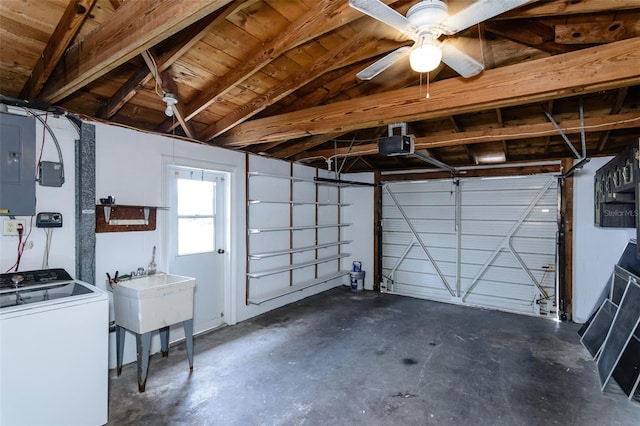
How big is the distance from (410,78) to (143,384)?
12.7ft

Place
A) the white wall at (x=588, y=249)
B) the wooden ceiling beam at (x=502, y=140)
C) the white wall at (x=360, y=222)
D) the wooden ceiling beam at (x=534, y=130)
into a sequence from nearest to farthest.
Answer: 1. the wooden ceiling beam at (x=534, y=130)
2. the wooden ceiling beam at (x=502, y=140)
3. the white wall at (x=588, y=249)
4. the white wall at (x=360, y=222)

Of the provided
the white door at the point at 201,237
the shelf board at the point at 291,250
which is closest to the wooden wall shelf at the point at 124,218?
the white door at the point at 201,237

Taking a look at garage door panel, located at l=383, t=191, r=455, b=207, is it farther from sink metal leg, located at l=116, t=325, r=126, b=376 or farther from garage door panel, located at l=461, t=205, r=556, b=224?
sink metal leg, located at l=116, t=325, r=126, b=376

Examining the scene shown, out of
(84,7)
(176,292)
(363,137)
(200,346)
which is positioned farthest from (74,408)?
(363,137)

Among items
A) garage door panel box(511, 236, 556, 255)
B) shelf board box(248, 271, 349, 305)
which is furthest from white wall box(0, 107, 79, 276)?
garage door panel box(511, 236, 556, 255)

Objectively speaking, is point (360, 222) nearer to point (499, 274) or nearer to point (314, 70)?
point (499, 274)

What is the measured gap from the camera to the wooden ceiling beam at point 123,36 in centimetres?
149

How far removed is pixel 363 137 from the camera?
16.8 feet

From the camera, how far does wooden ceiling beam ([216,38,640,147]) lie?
2.03 meters

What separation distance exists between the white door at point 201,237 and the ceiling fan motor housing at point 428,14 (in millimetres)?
3054

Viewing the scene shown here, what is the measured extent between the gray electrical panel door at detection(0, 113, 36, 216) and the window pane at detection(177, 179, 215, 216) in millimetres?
1484

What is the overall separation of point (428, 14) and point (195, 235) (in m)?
3.42

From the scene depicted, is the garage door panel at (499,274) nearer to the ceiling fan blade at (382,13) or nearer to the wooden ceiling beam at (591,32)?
the wooden ceiling beam at (591,32)

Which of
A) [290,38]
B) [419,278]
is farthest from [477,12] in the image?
[419,278]
